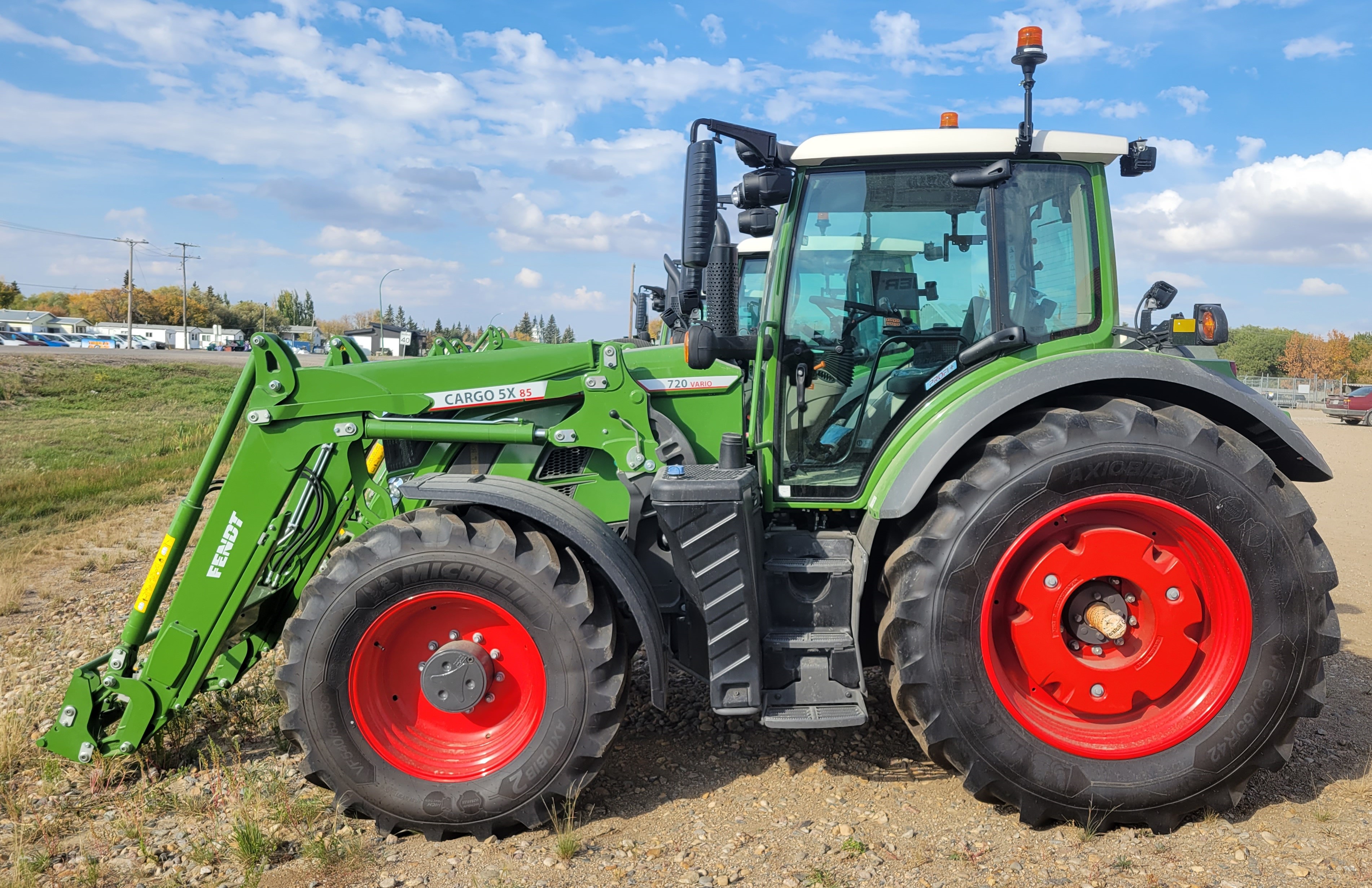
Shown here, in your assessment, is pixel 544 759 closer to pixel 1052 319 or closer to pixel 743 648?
pixel 743 648

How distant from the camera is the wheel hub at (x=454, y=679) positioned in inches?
128

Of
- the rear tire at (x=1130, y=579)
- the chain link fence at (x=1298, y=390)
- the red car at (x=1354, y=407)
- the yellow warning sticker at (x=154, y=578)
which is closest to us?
the rear tire at (x=1130, y=579)

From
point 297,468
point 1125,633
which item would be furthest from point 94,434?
point 1125,633

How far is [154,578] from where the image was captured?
3.54 m

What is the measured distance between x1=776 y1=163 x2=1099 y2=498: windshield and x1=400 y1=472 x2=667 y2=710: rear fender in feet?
2.87

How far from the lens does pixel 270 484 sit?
3523mm

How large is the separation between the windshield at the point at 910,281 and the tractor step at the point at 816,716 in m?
0.89

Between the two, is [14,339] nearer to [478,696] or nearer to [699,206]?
[478,696]

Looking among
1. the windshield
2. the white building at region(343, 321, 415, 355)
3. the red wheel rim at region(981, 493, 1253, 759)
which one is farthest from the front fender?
the white building at region(343, 321, 415, 355)

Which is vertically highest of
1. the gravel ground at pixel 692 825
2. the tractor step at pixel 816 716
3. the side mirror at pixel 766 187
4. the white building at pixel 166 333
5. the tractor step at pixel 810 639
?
the white building at pixel 166 333

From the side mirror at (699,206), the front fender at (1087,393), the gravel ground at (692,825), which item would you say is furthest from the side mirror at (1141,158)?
the gravel ground at (692,825)

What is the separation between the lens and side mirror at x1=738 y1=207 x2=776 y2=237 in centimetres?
336

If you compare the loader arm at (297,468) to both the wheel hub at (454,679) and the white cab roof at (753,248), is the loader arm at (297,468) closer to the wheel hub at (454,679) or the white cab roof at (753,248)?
the wheel hub at (454,679)

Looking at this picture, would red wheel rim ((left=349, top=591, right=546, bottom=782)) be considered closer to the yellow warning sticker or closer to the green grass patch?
the yellow warning sticker
